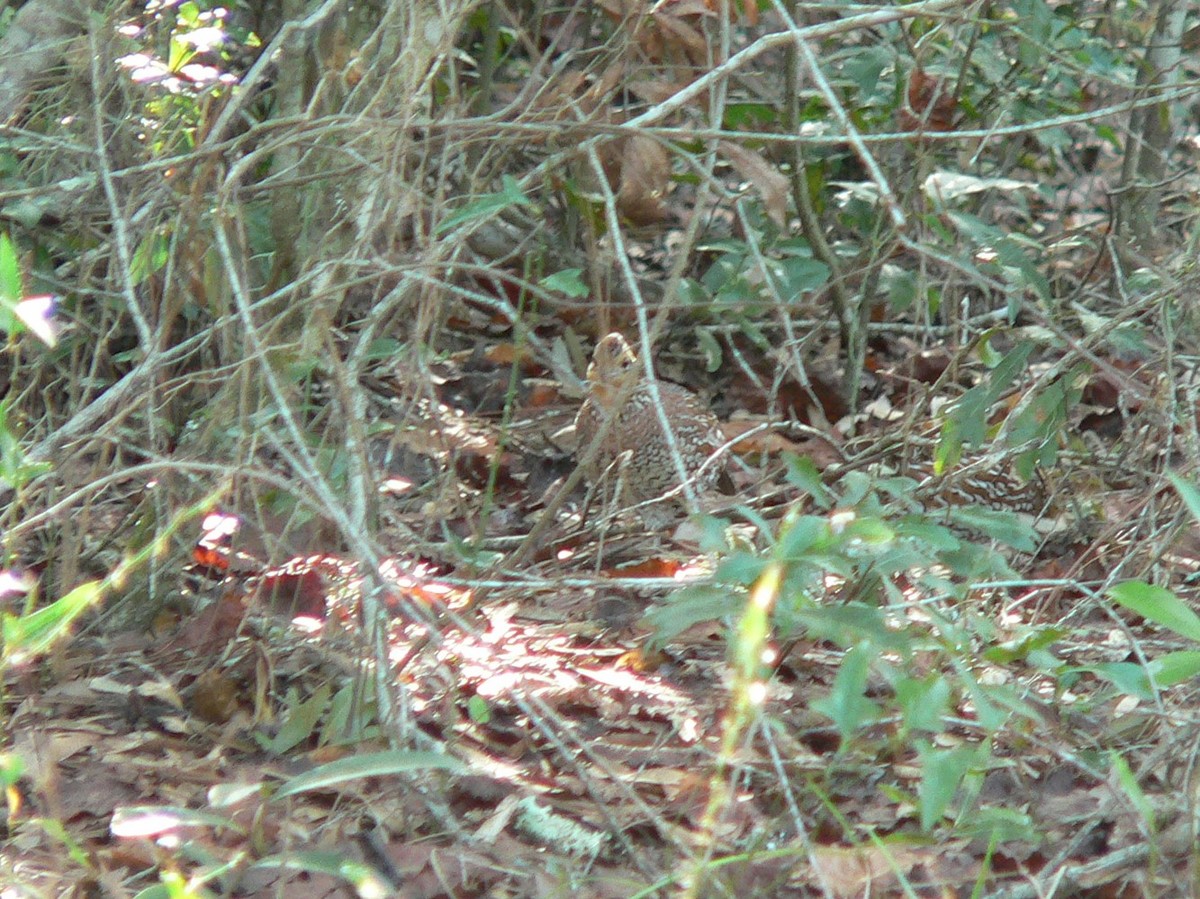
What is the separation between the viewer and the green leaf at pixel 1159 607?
215 centimetres

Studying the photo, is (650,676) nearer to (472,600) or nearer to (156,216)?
(472,600)

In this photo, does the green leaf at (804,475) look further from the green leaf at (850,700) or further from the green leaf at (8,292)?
the green leaf at (8,292)

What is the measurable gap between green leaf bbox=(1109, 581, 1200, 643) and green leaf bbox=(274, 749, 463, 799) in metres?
1.05

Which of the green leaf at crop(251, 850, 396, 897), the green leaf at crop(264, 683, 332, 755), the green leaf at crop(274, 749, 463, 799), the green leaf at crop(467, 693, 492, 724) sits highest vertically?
the green leaf at crop(274, 749, 463, 799)

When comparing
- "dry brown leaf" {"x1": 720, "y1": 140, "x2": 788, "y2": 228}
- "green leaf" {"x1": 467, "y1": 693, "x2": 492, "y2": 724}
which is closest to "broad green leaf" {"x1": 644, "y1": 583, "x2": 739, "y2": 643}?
"green leaf" {"x1": 467, "y1": 693, "x2": 492, "y2": 724}

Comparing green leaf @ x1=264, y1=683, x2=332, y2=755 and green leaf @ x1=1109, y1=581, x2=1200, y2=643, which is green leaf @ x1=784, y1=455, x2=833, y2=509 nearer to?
green leaf @ x1=1109, y1=581, x2=1200, y2=643

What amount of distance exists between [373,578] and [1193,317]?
240 centimetres

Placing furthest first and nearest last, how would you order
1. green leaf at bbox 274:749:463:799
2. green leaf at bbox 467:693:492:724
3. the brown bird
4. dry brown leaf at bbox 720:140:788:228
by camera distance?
the brown bird < dry brown leaf at bbox 720:140:788:228 < green leaf at bbox 467:693:492:724 < green leaf at bbox 274:749:463:799

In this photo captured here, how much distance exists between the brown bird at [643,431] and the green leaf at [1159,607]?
189cm

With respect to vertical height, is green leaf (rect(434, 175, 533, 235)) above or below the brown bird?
above

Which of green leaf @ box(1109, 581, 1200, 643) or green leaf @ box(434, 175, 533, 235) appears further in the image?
green leaf @ box(434, 175, 533, 235)

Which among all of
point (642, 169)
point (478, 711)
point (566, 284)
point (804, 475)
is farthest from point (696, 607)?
point (642, 169)

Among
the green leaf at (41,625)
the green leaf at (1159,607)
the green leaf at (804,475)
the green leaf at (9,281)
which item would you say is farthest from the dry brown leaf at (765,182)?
the green leaf at (41,625)

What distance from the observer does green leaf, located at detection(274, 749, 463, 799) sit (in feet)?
7.00
